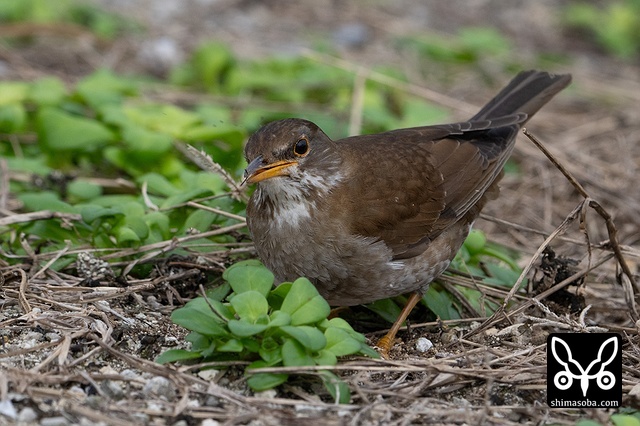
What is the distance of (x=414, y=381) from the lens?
14.0ft

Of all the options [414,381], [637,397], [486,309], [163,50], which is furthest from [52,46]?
[637,397]

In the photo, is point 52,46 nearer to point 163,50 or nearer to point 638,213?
point 163,50

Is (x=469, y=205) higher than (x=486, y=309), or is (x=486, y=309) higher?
(x=469, y=205)

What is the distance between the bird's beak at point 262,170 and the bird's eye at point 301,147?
6 centimetres

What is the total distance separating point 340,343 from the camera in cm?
412

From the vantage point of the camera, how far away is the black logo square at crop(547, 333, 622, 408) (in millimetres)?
4215

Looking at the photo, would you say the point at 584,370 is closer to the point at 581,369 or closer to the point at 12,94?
the point at 581,369

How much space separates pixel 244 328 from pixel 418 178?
6.13 ft

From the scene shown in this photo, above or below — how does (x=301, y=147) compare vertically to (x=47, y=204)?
above

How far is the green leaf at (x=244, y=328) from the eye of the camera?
3916 mm

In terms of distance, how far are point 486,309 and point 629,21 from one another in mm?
7415

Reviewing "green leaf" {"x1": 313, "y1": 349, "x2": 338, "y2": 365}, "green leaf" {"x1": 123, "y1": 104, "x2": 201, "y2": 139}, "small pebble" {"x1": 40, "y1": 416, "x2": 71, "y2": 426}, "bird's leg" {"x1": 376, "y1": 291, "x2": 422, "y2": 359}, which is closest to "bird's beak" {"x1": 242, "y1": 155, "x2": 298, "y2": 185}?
"green leaf" {"x1": 313, "y1": 349, "x2": 338, "y2": 365}

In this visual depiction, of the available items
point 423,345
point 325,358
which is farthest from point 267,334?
point 423,345

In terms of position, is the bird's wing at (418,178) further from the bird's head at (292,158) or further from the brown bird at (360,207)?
the bird's head at (292,158)
